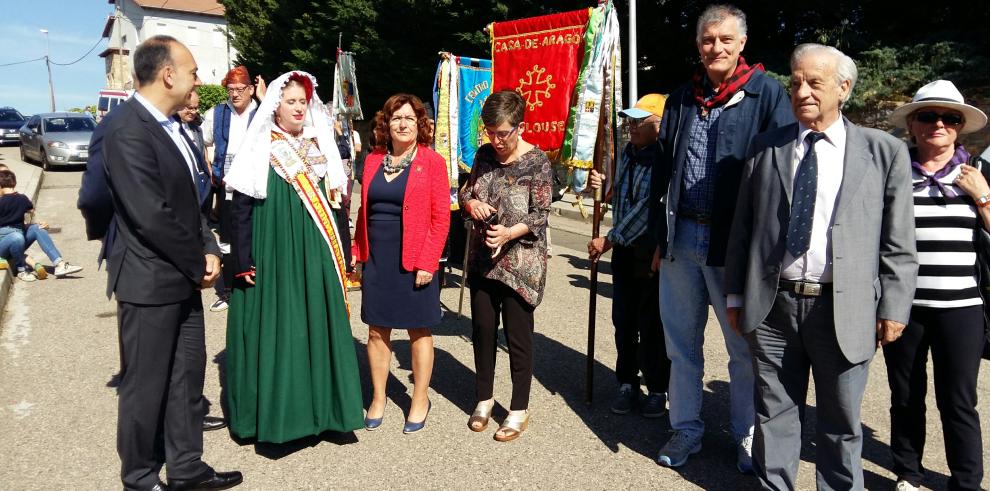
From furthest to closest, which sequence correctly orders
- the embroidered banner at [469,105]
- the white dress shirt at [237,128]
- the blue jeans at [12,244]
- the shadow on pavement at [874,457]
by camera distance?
the blue jeans at [12,244] < the embroidered banner at [469,105] < the white dress shirt at [237,128] < the shadow on pavement at [874,457]

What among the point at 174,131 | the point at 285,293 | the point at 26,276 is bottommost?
the point at 26,276

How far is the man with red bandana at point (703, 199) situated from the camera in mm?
3113

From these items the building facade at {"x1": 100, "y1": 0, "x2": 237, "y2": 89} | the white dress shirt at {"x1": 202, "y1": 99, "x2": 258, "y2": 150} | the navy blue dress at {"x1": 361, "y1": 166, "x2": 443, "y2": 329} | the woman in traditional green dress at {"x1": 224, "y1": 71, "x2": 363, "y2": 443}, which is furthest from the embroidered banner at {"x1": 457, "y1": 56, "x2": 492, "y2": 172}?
the building facade at {"x1": 100, "y1": 0, "x2": 237, "y2": 89}

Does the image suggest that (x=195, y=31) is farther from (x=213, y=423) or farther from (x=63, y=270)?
(x=213, y=423)

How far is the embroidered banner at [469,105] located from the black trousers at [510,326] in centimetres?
332

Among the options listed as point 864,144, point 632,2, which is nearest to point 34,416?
→ point 864,144

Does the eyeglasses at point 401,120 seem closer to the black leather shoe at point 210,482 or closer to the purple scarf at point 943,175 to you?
the black leather shoe at point 210,482

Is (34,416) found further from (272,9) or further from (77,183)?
(272,9)

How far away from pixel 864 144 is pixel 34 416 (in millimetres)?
4591

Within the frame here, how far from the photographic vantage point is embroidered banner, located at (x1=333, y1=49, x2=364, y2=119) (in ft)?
31.9

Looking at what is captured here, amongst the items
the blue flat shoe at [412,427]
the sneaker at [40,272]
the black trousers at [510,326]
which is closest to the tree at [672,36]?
the black trousers at [510,326]

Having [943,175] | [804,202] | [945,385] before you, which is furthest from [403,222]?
A: [945,385]

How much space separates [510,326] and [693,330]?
974 millimetres

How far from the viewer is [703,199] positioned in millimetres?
3266
